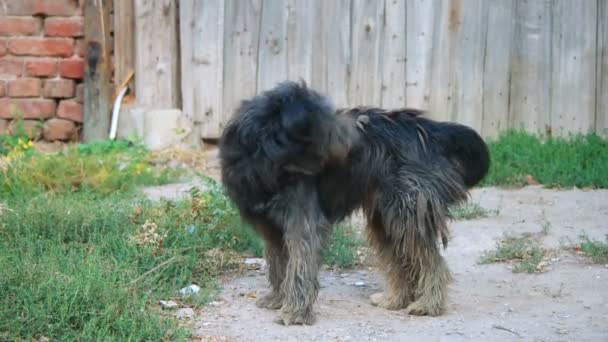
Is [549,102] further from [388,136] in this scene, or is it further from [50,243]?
[50,243]

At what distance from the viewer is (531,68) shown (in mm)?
9922

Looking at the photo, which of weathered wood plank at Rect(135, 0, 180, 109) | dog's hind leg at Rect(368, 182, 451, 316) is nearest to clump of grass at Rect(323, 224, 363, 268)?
dog's hind leg at Rect(368, 182, 451, 316)

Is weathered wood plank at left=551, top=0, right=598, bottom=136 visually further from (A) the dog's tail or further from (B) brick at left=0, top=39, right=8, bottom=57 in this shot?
(B) brick at left=0, top=39, right=8, bottom=57

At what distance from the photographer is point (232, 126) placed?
591cm

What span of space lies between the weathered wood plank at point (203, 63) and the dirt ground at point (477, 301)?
3.10m

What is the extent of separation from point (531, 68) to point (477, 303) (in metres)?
3.99

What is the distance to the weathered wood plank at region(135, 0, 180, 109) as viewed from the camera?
10047 mm

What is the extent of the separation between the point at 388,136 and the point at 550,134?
14.0 feet

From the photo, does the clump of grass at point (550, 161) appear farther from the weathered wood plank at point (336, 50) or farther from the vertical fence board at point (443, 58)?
the weathered wood plank at point (336, 50)

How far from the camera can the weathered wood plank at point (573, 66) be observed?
A: 9.83m

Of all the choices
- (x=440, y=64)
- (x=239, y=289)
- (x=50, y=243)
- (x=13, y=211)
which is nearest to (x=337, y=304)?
(x=239, y=289)

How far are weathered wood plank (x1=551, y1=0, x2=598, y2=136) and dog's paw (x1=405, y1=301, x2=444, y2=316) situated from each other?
13.9 feet

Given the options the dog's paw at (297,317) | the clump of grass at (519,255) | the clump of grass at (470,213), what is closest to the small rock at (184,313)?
the dog's paw at (297,317)

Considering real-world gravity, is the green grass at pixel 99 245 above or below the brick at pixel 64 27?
below
